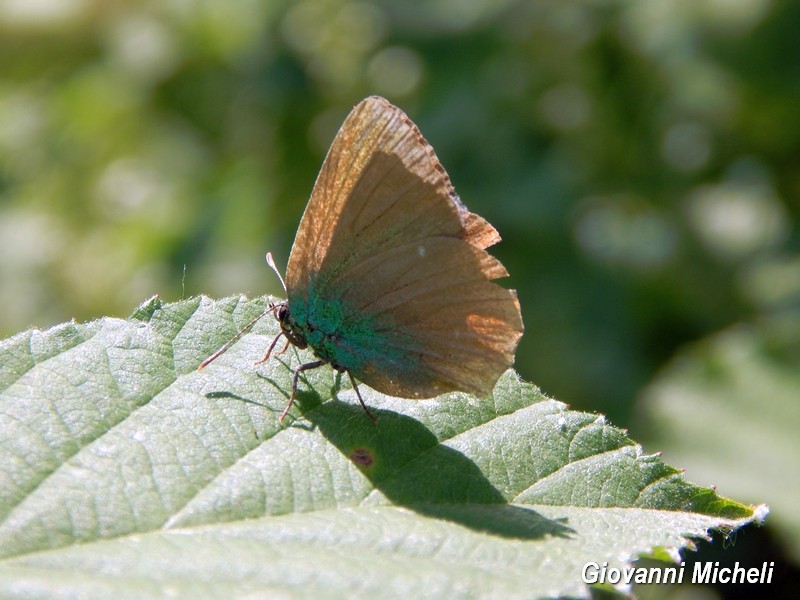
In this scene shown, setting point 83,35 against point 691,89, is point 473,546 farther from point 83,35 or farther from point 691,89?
point 83,35

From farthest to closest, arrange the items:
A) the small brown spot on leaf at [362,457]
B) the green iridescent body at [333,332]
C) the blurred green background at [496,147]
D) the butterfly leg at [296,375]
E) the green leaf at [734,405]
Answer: the blurred green background at [496,147] → the green leaf at [734,405] → the green iridescent body at [333,332] → the butterfly leg at [296,375] → the small brown spot on leaf at [362,457]

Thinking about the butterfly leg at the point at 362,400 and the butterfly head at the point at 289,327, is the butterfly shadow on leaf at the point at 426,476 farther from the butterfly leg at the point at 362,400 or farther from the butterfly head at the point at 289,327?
the butterfly head at the point at 289,327

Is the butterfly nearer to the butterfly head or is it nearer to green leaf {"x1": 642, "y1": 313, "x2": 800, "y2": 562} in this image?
the butterfly head

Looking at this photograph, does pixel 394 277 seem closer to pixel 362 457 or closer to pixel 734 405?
pixel 362 457

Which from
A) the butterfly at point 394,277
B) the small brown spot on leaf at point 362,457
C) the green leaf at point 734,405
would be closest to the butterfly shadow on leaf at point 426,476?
the small brown spot on leaf at point 362,457

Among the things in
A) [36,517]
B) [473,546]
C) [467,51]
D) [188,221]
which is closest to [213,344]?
[36,517]

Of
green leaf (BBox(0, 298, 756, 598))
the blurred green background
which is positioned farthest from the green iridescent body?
the blurred green background
